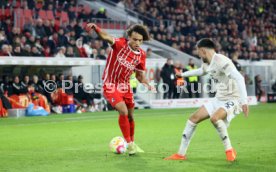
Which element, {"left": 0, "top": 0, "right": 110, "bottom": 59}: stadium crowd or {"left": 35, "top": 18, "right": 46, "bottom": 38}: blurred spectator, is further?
{"left": 35, "top": 18, "right": 46, "bottom": 38}: blurred spectator

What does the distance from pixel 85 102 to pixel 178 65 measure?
5.91 m

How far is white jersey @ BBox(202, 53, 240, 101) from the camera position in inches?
384

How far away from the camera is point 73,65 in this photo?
2772cm

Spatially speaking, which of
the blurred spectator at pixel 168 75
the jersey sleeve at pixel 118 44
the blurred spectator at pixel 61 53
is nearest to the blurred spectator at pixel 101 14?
the blurred spectator at pixel 168 75

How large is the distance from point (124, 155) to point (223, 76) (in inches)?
93.2

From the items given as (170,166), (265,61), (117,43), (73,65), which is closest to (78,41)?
(73,65)

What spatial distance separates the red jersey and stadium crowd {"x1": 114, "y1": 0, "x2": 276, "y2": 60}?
25.5 m

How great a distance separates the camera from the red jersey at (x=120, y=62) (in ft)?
36.2

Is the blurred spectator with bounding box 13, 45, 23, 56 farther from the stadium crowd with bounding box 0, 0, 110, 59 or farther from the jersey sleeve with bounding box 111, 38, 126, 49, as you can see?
the jersey sleeve with bounding box 111, 38, 126, 49

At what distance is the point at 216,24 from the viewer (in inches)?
1654

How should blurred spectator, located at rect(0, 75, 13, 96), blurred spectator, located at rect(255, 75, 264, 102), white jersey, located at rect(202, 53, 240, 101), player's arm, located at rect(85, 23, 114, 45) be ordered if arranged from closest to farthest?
1. white jersey, located at rect(202, 53, 240, 101)
2. player's arm, located at rect(85, 23, 114, 45)
3. blurred spectator, located at rect(0, 75, 13, 96)
4. blurred spectator, located at rect(255, 75, 264, 102)

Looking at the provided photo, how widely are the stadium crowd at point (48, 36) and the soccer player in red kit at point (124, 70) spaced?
→ 48.1ft

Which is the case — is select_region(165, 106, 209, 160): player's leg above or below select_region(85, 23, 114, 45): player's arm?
below

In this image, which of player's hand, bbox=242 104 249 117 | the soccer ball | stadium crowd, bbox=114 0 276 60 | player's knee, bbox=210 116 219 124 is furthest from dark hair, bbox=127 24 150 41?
stadium crowd, bbox=114 0 276 60
